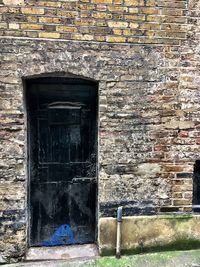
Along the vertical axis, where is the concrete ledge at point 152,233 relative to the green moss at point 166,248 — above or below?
above

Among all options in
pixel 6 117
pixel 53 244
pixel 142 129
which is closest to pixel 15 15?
pixel 6 117

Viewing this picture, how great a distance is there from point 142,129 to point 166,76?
27.9 inches

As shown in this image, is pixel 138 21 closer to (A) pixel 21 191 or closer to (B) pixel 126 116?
(B) pixel 126 116

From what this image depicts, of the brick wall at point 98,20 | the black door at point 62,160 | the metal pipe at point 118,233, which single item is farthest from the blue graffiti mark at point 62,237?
the brick wall at point 98,20

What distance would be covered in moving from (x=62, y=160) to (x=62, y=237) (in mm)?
1012

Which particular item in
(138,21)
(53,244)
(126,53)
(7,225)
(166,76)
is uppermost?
(138,21)

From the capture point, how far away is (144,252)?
12.3 ft

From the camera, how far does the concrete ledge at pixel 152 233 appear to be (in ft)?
12.1

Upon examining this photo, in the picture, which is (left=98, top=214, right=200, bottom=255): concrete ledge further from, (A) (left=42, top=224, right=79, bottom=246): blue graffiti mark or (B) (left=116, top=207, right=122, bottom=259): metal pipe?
(A) (left=42, top=224, right=79, bottom=246): blue graffiti mark

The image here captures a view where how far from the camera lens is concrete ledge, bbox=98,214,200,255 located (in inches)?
145

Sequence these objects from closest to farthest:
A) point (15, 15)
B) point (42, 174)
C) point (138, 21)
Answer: point (15, 15) → point (138, 21) → point (42, 174)

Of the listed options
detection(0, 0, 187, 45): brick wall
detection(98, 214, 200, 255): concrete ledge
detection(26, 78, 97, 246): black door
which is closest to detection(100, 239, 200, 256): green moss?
detection(98, 214, 200, 255): concrete ledge

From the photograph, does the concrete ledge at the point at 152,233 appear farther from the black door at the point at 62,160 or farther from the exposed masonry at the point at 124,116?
the black door at the point at 62,160

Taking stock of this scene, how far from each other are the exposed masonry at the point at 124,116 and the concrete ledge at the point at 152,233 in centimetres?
11
